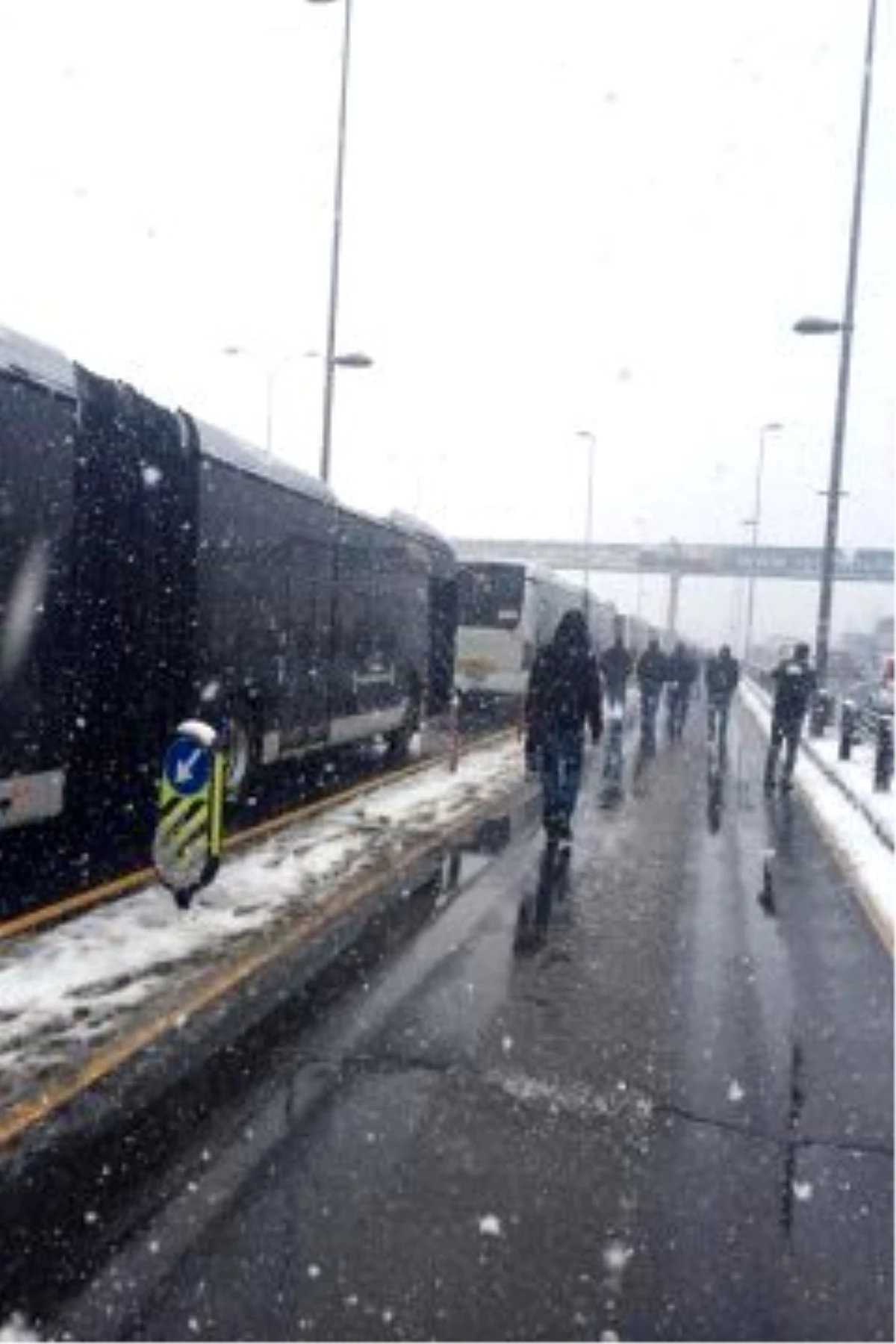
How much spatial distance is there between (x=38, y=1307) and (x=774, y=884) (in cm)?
880

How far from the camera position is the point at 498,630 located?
3209 centimetres

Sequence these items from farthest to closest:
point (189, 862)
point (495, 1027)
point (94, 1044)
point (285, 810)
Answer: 1. point (285, 810)
2. point (189, 862)
3. point (495, 1027)
4. point (94, 1044)

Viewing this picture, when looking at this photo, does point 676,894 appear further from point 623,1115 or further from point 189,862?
point 623,1115

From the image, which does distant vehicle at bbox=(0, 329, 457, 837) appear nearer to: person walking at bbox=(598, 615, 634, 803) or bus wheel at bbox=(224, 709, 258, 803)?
bus wheel at bbox=(224, 709, 258, 803)

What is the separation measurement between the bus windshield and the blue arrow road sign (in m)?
22.6

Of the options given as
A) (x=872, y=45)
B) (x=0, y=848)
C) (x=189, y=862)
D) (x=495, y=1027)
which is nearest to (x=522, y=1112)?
(x=495, y=1027)

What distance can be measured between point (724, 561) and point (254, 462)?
11244 centimetres

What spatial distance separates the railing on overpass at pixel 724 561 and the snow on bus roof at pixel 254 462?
102494 mm

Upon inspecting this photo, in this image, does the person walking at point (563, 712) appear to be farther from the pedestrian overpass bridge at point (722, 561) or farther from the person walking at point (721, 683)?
the pedestrian overpass bridge at point (722, 561)

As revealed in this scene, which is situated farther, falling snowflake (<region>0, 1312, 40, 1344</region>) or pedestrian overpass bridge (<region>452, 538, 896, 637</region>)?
pedestrian overpass bridge (<region>452, 538, 896, 637</region>)

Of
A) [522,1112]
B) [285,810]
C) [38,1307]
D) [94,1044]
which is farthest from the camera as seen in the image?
[285,810]

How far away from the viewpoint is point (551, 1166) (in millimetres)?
5555

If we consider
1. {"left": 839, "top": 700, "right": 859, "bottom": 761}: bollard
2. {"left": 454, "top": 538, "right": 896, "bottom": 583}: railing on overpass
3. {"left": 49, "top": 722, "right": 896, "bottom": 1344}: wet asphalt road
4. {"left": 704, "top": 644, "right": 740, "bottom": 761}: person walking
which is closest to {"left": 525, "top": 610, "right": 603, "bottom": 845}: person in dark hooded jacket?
{"left": 49, "top": 722, "right": 896, "bottom": 1344}: wet asphalt road

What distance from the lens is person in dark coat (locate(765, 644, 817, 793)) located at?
1966 cm
